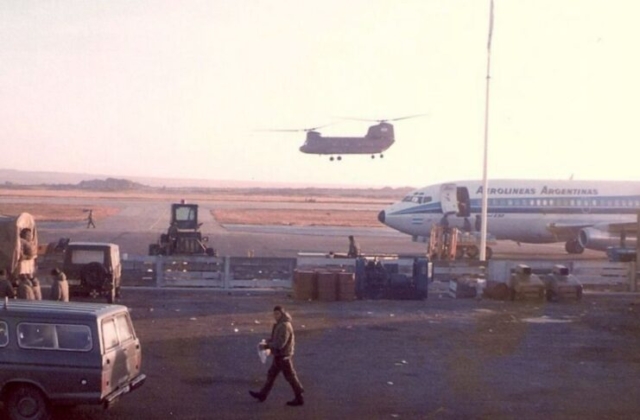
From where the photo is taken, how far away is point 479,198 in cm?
4809

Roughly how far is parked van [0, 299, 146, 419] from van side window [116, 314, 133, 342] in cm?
62

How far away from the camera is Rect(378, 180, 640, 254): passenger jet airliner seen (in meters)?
48.1

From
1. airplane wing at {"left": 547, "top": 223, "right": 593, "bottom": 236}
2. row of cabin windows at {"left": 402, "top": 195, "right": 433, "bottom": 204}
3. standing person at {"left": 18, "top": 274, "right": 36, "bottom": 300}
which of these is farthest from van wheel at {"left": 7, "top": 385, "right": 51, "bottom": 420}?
airplane wing at {"left": 547, "top": 223, "right": 593, "bottom": 236}

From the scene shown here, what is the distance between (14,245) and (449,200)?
97.3 ft

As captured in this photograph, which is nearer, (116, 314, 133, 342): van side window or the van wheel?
the van wheel

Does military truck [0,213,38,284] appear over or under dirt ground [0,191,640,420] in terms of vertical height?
over

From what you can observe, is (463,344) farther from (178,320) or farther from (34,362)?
(34,362)

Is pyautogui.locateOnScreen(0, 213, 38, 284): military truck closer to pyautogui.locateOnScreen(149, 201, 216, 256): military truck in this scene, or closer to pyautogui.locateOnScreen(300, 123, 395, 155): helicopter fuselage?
pyautogui.locateOnScreen(149, 201, 216, 256): military truck

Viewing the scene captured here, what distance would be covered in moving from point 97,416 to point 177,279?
1769cm

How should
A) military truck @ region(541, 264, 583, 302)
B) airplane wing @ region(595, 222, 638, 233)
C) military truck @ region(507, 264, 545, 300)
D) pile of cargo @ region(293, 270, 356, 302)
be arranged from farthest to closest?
1. airplane wing @ region(595, 222, 638, 233)
2. military truck @ region(541, 264, 583, 302)
3. military truck @ region(507, 264, 545, 300)
4. pile of cargo @ region(293, 270, 356, 302)

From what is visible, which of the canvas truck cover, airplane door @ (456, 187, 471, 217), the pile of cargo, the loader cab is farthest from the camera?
airplane door @ (456, 187, 471, 217)

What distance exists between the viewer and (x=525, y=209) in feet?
160

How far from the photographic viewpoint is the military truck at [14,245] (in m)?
22.0

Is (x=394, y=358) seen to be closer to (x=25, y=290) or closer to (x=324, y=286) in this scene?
(x=25, y=290)
